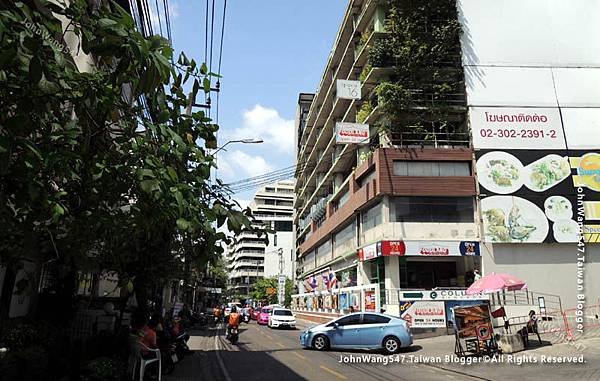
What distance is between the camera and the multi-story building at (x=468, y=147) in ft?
81.0

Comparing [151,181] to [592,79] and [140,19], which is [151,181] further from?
[592,79]

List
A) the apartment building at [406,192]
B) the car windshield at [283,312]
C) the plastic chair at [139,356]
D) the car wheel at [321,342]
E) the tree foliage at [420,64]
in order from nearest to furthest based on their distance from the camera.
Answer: the plastic chair at [139,356] → the car wheel at [321,342] → the apartment building at [406,192] → the tree foliage at [420,64] → the car windshield at [283,312]

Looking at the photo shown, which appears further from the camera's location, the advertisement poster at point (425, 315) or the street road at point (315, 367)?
the advertisement poster at point (425, 315)

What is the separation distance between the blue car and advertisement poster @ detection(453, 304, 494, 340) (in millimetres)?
2625

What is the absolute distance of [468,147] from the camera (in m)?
26.4

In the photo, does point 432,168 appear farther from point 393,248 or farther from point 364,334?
point 364,334

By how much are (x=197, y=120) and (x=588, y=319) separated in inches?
991

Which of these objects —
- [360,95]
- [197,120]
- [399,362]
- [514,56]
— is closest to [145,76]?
[197,120]

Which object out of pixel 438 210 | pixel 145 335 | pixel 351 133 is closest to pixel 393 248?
pixel 438 210

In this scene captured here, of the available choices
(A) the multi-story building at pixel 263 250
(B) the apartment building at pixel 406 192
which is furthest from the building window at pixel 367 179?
(A) the multi-story building at pixel 263 250

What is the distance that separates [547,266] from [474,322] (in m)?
13.4

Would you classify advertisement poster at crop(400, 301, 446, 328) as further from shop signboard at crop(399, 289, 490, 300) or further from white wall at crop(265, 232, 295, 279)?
white wall at crop(265, 232, 295, 279)

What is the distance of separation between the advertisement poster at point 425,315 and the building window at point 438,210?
198 inches

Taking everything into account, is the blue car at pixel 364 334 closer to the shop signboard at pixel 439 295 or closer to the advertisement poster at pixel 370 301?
the shop signboard at pixel 439 295
